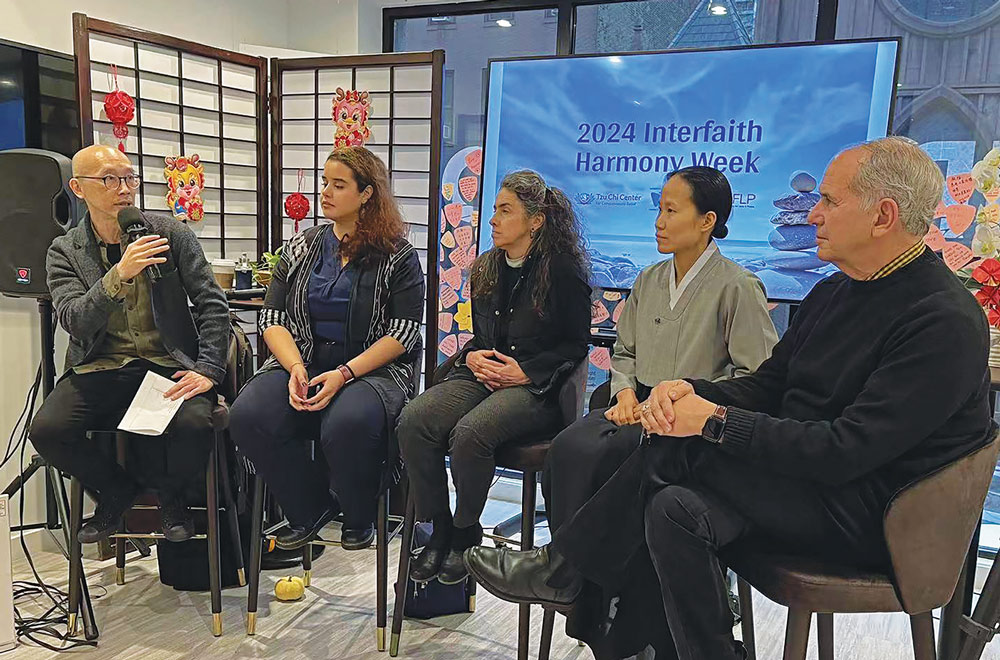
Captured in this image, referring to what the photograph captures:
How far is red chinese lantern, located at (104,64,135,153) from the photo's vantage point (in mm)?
3135

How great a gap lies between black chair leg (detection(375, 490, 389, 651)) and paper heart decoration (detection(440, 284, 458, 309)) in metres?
1.44

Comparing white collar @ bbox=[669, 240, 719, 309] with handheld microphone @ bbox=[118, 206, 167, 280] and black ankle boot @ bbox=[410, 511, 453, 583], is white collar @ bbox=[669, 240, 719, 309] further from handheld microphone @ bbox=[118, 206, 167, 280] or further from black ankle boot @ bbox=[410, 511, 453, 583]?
handheld microphone @ bbox=[118, 206, 167, 280]

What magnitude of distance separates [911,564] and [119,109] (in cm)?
300

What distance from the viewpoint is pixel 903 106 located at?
10.2 feet

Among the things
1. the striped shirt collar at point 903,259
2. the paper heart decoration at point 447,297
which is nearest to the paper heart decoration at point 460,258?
the paper heart decoration at point 447,297

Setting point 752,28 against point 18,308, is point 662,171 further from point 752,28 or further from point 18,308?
point 18,308

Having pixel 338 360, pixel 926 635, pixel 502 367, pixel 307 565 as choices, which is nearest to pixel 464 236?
pixel 338 360

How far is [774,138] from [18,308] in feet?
9.11

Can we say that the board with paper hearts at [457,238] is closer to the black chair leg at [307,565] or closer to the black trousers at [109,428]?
the black chair leg at [307,565]

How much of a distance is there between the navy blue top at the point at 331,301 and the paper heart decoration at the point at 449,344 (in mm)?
1179

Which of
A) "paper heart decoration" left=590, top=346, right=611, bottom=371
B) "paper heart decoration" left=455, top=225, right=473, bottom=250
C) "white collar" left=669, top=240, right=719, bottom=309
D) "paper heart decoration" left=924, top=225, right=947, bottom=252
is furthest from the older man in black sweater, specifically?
"paper heart decoration" left=455, top=225, right=473, bottom=250

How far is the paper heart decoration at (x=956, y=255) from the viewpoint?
285cm

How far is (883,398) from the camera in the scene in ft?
5.08

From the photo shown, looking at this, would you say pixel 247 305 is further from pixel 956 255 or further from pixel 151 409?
pixel 956 255
